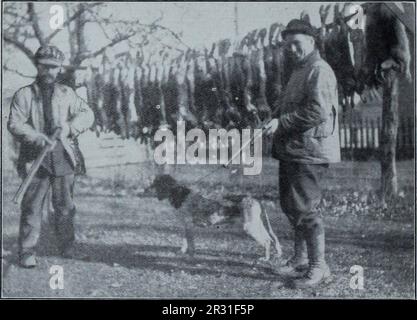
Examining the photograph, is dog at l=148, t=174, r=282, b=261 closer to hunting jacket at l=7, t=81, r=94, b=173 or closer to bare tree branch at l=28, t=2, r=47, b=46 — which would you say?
hunting jacket at l=7, t=81, r=94, b=173

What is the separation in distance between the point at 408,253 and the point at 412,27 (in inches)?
78.5

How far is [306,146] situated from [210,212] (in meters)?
0.99

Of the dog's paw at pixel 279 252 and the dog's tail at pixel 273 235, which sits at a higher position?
the dog's tail at pixel 273 235

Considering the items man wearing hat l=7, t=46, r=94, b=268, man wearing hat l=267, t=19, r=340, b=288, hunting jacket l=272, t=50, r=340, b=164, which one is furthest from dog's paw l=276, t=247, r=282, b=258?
man wearing hat l=7, t=46, r=94, b=268

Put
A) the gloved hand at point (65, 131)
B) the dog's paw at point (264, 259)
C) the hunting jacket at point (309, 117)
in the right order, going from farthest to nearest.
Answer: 1. the gloved hand at point (65, 131)
2. the dog's paw at point (264, 259)
3. the hunting jacket at point (309, 117)

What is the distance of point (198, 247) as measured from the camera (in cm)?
477

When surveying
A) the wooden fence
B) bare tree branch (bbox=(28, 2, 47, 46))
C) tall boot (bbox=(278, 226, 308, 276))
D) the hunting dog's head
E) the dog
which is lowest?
tall boot (bbox=(278, 226, 308, 276))

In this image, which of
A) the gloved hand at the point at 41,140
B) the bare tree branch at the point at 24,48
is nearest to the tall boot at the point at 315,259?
the gloved hand at the point at 41,140

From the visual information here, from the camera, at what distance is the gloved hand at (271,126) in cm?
469

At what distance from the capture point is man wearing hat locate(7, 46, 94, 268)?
4.79 m

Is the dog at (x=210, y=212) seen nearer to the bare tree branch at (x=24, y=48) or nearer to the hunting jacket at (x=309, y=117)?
the hunting jacket at (x=309, y=117)

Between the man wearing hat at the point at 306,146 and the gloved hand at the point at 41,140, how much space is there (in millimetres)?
1929

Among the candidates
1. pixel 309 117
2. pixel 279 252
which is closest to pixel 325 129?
pixel 309 117
